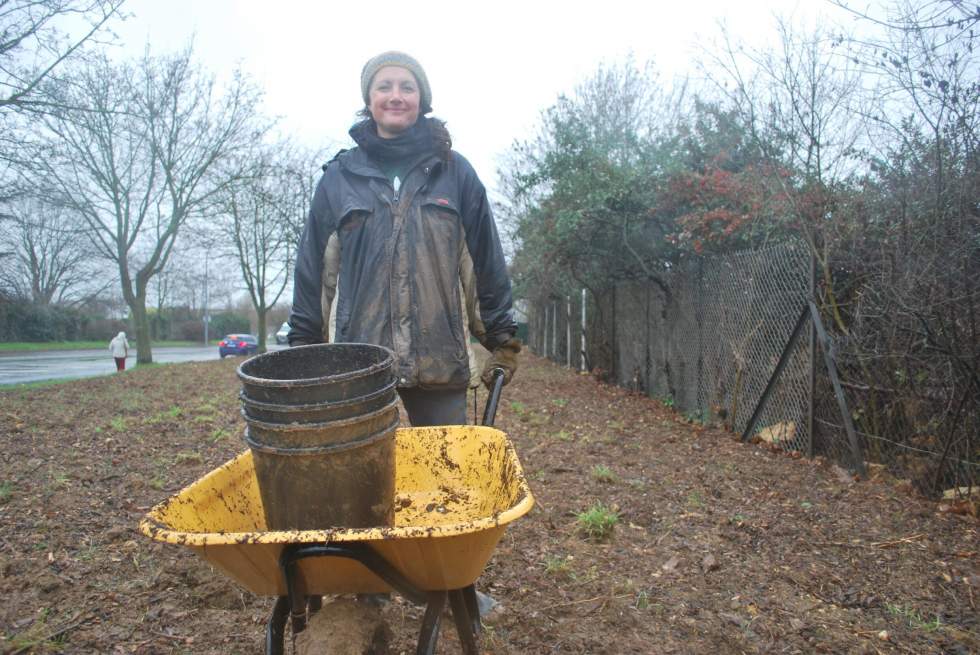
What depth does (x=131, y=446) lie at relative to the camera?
5582 mm

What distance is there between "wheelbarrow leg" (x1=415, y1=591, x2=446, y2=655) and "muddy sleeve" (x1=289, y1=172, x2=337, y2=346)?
119 cm

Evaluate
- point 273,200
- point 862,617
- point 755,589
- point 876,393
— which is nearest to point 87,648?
point 755,589

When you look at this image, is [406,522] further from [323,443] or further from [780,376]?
[780,376]

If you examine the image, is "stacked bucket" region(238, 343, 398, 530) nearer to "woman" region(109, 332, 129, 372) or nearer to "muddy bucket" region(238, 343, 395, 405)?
"muddy bucket" region(238, 343, 395, 405)

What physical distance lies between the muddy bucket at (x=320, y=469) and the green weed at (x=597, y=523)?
2.13 m

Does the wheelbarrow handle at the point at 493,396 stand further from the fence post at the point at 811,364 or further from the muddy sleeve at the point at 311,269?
the fence post at the point at 811,364

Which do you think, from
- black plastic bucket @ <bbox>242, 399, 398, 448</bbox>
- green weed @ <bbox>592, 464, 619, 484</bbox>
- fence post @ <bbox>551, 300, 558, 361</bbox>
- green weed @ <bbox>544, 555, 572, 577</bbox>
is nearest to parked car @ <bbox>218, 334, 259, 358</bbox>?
fence post @ <bbox>551, 300, 558, 361</bbox>

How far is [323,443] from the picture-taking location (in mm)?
1510

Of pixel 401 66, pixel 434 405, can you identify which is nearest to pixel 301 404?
pixel 434 405

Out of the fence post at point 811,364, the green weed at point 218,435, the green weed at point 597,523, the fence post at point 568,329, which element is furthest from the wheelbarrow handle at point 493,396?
the fence post at point 568,329

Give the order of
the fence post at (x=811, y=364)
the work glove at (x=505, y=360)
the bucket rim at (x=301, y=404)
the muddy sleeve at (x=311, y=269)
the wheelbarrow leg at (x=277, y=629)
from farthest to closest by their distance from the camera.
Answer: the fence post at (x=811, y=364) < the work glove at (x=505, y=360) < the muddy sleeve at (x=311, y=269) < the wheelbarrow leg at (x=277, y=629) < the bucket rim at (x=301, y=404)

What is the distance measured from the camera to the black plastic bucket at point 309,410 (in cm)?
146

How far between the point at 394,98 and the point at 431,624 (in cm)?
171

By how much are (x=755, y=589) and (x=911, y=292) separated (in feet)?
6.68
